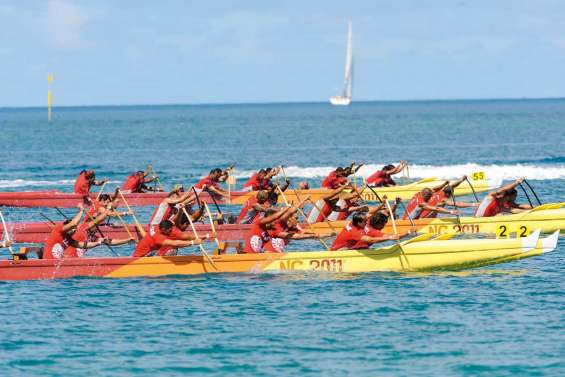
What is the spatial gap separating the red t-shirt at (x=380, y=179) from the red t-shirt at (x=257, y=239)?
16.6 metres

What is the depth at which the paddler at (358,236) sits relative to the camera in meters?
26.0

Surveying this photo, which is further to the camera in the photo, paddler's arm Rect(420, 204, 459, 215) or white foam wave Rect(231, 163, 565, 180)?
white foam wave Rect(231, 163, 565, 180)

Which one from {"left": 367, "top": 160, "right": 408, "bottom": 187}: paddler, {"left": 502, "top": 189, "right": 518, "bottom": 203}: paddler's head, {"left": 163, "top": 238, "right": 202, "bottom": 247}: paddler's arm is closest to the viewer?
{"left": 163, "top": 238, "right": 202, "bottom": 247}: paddler's arm

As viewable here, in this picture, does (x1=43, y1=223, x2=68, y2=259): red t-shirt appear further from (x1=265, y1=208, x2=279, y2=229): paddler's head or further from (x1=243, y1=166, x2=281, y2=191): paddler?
(x1=243, y1=166, x2=281, y2=191): paddler

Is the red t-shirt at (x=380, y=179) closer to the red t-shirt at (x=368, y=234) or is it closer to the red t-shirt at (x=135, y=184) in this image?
the red t-shirt at (x=135, y=184)

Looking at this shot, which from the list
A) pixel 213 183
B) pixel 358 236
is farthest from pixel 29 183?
pixel 358 236

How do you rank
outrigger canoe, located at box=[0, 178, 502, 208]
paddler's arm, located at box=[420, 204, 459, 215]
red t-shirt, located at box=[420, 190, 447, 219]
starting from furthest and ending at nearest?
outrigger canoe, located at box=[0, 178, 502, 208], red t-shirt, located at box=[420, 190, 447, 219], paddler's arm, located at box=[420, 204, 459, 215]

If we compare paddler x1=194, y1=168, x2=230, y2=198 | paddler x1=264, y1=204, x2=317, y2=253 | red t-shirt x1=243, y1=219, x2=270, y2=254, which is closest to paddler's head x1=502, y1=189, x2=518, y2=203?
paddler x1=264, y1=204, x2=317, y2=253

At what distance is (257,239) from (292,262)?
104 centimetres

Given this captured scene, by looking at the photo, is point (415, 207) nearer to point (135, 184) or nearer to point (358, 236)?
point (358, 236)

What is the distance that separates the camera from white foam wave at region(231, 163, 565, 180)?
5884cm

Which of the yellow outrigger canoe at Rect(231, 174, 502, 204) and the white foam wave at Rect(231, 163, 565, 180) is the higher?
the white foam wave at Rect(231, 163, 565, 180)

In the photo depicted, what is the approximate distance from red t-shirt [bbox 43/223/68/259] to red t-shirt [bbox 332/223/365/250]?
6.36 meters

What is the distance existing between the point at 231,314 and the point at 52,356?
13.8 feet
